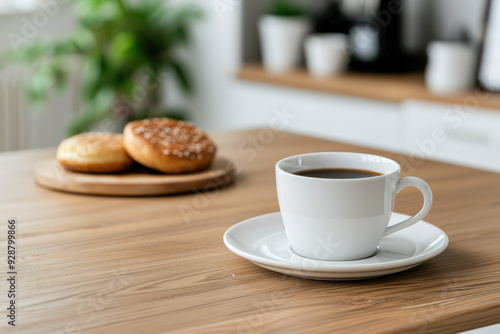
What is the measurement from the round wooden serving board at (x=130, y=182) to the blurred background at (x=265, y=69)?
1358 millimetres

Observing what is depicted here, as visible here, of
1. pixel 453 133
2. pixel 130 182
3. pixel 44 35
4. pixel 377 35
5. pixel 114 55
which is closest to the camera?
pixel 130 182

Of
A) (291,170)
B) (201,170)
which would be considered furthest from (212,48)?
(291,170)

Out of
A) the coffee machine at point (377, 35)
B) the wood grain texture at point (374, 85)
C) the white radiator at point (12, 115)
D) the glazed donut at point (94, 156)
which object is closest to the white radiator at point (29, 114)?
the white radiator at point (12, 115)

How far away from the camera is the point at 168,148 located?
1.10m

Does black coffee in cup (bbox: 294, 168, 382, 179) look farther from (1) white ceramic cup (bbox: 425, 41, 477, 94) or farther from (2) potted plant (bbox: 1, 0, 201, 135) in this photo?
(2) potted plant (bbox: 1, 0, 201, 135)

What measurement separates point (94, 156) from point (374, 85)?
1.66 m

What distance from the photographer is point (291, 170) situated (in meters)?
0.80

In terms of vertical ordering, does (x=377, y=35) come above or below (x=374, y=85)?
above

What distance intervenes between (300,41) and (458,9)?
667 millimetres

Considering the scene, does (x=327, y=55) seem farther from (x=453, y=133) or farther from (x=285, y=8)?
(x=453, y=133)

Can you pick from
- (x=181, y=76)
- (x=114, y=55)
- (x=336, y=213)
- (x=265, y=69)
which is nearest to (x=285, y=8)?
(x=265, y=69)

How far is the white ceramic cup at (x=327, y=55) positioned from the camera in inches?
111

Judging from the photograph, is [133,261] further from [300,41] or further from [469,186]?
[300,41]

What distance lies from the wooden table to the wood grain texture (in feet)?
4.29
